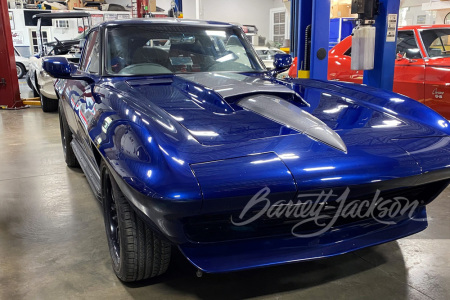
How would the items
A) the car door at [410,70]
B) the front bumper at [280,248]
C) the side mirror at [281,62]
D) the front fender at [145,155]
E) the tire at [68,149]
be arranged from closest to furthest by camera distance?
the front fender at [145,155], the front bumper at [280,248], the side mirror at [281,62], the tire at [68,149], the car door at [410,70]

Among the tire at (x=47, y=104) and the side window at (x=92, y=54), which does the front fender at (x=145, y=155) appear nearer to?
the side window at (x=92, y=54)

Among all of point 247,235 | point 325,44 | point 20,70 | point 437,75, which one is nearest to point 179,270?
point 247,235

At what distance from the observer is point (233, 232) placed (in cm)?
158

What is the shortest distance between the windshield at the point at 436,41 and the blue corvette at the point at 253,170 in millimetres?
3198

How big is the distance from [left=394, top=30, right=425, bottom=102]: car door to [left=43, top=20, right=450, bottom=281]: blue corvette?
290 cm

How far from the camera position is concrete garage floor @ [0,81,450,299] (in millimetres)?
1852

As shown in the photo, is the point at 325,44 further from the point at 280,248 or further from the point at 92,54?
the point at 280,248

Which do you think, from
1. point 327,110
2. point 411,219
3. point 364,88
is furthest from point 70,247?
point 364,88

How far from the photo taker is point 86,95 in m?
2.40

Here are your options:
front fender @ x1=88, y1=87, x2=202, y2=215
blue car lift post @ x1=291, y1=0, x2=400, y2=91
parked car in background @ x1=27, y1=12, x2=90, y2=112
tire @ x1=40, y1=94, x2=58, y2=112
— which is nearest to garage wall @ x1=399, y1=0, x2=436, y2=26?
blue car lift post @ x1=291, y1=0, x2=400, y2=91

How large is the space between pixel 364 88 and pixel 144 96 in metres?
1.36

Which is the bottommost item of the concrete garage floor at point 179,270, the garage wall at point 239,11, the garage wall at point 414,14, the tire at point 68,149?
the concrete garage floor at point 179,270

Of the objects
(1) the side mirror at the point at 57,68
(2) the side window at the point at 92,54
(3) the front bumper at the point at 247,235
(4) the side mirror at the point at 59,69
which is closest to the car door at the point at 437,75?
(3) the front bumper at the point at 247,235

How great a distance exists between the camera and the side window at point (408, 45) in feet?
16.4
